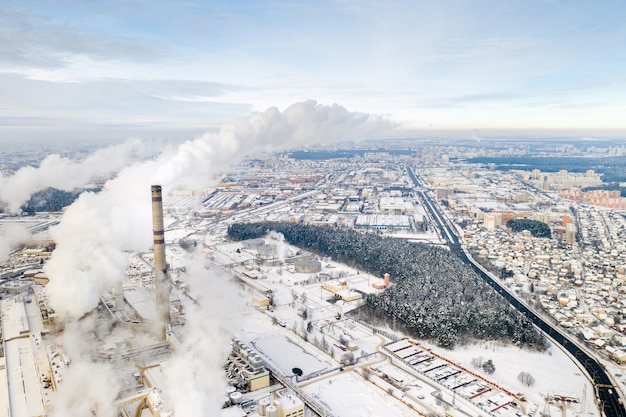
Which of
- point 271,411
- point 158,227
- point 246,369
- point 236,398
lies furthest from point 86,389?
point 158,227

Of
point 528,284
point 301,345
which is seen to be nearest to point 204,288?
point 301,345

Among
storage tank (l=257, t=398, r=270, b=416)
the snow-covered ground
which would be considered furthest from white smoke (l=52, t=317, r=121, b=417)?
the snow-covered ground

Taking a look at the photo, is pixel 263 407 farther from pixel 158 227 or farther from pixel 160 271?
pixel 158 227

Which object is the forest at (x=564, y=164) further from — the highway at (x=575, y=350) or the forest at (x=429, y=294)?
the forest at (x=429, y=294)

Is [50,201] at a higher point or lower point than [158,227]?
lower

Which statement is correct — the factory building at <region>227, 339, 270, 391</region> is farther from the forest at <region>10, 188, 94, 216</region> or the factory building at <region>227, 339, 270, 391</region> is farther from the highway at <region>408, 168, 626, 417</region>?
the forest at <region>10, 188, 94, 216</region>

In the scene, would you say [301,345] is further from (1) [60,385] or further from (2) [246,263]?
(2) [246,263]
